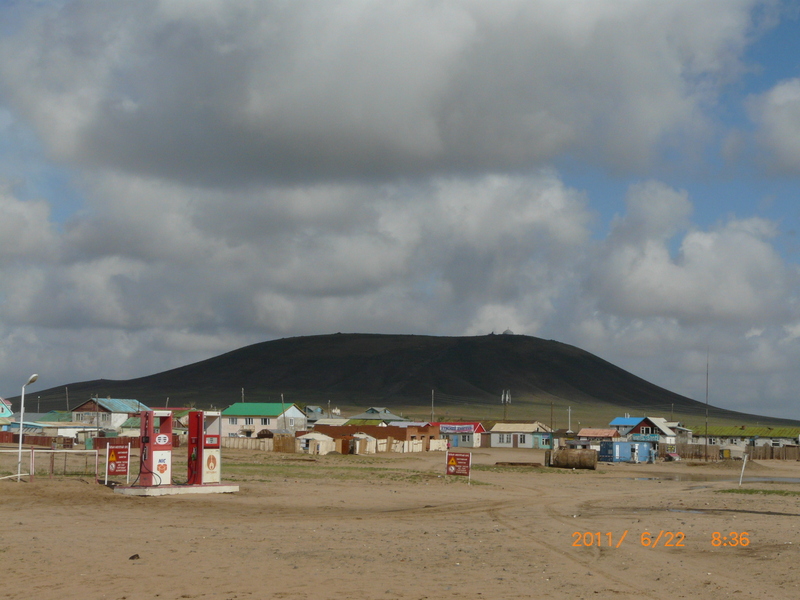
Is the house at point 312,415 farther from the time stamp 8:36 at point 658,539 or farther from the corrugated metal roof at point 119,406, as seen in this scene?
the time stamp 8:36 at point 658,539

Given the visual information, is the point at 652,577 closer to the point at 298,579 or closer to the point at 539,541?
the point at 539,541

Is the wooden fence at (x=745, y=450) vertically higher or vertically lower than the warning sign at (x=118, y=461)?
lower

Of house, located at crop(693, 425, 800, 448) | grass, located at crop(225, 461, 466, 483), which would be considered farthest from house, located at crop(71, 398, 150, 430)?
house, located at crop(693, 425, 800, 448)

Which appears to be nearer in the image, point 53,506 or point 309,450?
point 53,506

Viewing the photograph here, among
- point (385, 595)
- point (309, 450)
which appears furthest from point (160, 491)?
point (309, 450)

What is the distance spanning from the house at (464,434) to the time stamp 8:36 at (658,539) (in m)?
98.4

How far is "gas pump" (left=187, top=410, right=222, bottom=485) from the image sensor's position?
3300 cm

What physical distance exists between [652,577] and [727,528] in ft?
26.9

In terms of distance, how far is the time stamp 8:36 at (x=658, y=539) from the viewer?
66.1 feet

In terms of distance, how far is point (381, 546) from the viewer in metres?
19.6

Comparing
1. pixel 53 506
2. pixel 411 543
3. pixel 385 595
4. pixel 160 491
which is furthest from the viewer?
pixel 160 491

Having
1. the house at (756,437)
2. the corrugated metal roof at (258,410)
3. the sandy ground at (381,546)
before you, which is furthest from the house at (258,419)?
the sandy ground at (381,546)

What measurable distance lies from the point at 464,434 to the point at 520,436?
25.5 feet

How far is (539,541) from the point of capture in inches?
819
